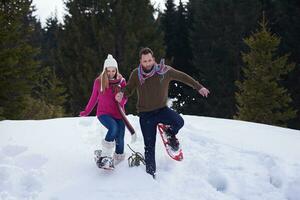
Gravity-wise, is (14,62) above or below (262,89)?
above

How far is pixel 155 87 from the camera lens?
6.35 metres

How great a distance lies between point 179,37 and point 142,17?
12716mm

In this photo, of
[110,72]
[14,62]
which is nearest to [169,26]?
[14,62]

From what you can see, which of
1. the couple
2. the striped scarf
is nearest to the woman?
the couple

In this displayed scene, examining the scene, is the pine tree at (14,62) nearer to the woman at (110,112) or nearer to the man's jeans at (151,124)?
the woman at (110,112)

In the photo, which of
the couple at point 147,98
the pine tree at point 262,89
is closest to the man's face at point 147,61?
the couple at point 147,98

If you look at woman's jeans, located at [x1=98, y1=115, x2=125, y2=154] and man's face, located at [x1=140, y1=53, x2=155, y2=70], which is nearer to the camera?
man's face, located at [x1=140, y1=53, x2=155, y2=70]

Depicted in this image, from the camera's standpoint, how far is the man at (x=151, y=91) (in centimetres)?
635

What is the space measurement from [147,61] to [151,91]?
46 centimetres

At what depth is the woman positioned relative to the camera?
645 centimetres

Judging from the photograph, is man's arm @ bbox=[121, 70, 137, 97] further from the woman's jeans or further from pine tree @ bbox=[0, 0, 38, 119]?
pine tree @ bbox=[0, 0, 38, 119]

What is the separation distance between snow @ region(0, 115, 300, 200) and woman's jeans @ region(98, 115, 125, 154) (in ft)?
1.13

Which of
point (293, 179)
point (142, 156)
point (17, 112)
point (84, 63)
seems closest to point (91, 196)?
point (142, 156)

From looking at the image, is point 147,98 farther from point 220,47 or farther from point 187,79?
point 220,47
